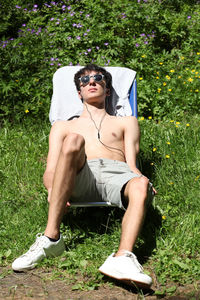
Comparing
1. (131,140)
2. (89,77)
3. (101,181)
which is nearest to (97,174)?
(101,181)

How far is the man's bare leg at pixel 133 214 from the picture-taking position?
111 inches

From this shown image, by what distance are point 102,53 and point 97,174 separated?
10.1ft

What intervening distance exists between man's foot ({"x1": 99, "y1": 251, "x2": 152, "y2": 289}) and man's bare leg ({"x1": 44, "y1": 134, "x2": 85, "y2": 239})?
20.7 inches

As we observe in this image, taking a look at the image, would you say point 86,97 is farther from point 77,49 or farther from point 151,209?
point 77,49

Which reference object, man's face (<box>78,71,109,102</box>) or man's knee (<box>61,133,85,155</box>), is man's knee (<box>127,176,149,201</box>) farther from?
man's face (<box>78,71,109,102</box>)

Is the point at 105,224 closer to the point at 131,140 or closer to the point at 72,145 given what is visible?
the point at 131,140

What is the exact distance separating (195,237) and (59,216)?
1014 mm

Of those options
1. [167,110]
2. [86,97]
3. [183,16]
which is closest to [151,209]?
[86,97]

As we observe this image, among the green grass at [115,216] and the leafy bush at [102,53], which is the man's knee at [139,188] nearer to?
the green grass at [115,216]

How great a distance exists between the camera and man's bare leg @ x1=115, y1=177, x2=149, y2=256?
2.83 m

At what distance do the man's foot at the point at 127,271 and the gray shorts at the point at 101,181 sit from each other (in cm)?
56

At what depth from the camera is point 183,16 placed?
7.51 m

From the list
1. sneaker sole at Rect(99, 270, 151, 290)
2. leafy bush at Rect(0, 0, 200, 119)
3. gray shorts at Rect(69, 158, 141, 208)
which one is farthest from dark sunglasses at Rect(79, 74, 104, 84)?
sneaker sole at Rect(99, 270, 151, 290)

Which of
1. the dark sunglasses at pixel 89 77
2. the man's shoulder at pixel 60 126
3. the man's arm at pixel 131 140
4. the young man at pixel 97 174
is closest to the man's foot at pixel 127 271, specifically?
the young man at pixel 97 174
